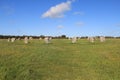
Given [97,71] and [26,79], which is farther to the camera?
[97,71]

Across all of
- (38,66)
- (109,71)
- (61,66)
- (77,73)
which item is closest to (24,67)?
(38,66)

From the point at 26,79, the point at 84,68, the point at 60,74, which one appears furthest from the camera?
the point at 84,68

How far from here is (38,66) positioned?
19.6 m

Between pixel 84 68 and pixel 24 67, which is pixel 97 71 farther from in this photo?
pixel 24 67

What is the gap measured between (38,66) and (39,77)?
3.94 m

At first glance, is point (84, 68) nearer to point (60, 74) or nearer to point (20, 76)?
point (60, 74)

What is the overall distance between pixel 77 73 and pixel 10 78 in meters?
3.98

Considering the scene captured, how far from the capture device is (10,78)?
15461 mm

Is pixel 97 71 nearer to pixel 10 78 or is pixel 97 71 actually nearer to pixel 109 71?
pixel 109 71

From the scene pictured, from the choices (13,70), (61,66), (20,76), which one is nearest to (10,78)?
(20,76)

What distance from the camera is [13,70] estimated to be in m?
17.6

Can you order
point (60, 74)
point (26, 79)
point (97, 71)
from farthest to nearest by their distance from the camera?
point (97, 71)
point (60, 74)
point (26, 79)

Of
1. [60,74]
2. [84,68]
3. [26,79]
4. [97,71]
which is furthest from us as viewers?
[84,68]

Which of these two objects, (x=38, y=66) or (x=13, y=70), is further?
(x=38, y=66)
